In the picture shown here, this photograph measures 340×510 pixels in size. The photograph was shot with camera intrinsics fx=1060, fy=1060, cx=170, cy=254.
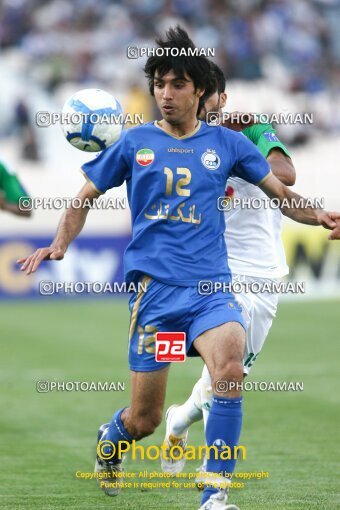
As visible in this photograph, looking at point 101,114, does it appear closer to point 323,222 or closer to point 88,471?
point 323,222

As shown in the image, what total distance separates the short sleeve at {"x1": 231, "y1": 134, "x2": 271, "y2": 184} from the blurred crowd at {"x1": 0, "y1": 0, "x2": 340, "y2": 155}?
56.9 ft

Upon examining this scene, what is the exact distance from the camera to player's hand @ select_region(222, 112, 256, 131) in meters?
6.34

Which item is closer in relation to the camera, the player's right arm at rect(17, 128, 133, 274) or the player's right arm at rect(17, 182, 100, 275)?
the player's right arm at rect(17, 182, 100, 275)

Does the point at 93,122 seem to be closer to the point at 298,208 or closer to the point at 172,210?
the point at 172,210

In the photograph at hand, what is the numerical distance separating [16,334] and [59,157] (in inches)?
364

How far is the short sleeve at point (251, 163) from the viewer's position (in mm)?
5555

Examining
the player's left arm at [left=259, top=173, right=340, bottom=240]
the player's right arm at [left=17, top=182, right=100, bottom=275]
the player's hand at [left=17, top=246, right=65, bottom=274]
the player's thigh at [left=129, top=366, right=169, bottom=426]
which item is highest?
the player's left arm at [left=259, top=173, right=340, bottom=240]

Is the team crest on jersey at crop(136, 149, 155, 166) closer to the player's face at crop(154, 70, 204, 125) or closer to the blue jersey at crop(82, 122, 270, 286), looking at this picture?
the blue jersey at crop(82, 122, 270, 286)

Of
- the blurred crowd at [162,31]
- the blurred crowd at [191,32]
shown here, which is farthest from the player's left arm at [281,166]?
the blurred crowd at [191,32]

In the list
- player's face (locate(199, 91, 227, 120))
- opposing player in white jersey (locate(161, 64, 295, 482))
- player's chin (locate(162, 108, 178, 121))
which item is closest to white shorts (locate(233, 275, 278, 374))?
opposing player in white jersey (locate(161, 64, 295, 482))

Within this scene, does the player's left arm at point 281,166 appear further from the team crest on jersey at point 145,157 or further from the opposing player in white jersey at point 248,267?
the team crest on jersey at point 145,157

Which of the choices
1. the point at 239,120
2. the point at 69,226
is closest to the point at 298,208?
the point at 239,120

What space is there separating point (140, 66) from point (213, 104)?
16.3m

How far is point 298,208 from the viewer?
18.5 ft
